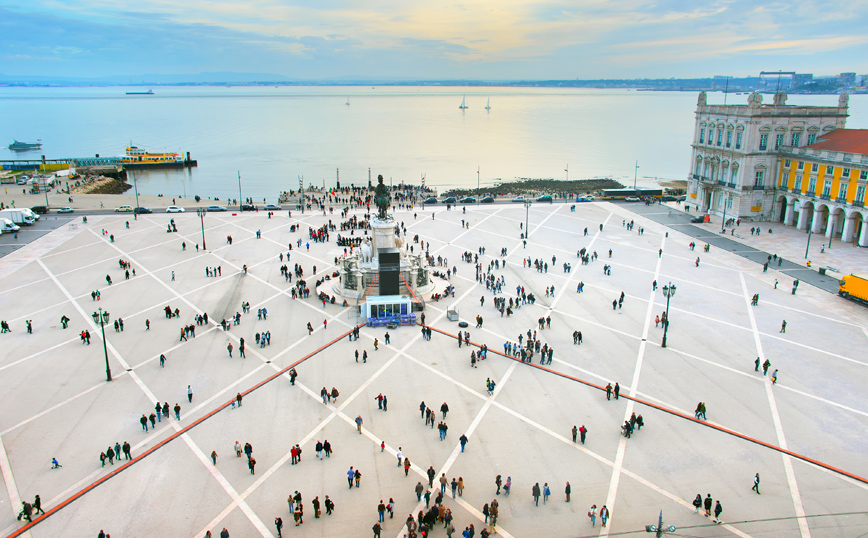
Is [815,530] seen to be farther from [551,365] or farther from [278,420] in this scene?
[278,420]

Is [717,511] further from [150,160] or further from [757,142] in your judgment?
[150,160]

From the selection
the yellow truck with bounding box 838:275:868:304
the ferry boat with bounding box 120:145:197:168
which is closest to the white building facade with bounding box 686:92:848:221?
the yellow truck with bounding box 838:275:868:304

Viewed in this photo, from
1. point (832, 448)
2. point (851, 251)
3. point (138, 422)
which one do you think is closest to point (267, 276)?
point (138, 422)

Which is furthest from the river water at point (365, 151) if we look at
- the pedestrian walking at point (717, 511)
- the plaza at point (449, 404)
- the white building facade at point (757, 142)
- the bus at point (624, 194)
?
the pedestrian walking at point (717, 511)

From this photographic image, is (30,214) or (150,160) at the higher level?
(150,160)

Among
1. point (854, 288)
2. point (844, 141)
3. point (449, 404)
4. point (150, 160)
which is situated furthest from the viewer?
point (150, 160)

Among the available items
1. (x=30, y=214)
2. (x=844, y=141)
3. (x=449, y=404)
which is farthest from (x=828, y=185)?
(x=30, y=214)
